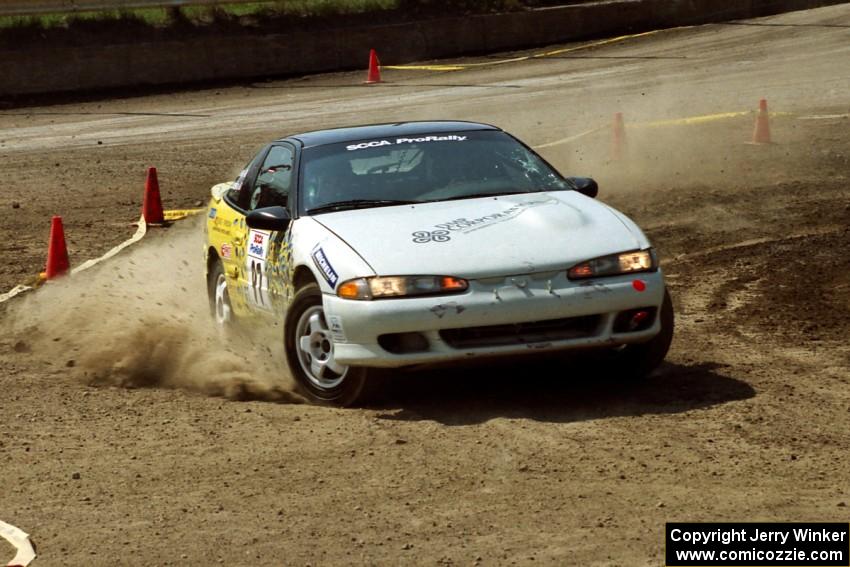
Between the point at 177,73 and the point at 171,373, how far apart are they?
714 inches

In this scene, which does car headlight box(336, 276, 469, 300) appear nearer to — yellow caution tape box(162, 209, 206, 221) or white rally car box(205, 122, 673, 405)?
white rally car box(205, 122, 673, 405)

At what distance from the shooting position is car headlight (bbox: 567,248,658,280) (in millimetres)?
7938

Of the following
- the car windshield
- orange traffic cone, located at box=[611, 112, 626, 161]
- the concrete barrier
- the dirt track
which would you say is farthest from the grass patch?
the car windshield

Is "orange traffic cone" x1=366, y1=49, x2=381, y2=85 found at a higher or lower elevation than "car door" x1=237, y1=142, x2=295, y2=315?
lower

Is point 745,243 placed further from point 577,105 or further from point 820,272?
point 577,105

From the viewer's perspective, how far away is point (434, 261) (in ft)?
25.9

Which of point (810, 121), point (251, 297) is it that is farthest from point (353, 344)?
point (810, 121)

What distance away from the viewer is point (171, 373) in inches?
375

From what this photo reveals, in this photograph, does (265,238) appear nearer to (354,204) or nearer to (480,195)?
(354,204)

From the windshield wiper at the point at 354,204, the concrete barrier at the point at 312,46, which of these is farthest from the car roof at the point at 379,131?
the concrete barrier at the point at 312,46

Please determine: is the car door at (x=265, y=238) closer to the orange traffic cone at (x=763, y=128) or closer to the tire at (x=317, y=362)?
the tire at (x=317, y=362)

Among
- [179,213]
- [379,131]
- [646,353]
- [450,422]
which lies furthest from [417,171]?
[179,213]

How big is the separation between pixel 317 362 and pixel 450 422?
3.19 feet

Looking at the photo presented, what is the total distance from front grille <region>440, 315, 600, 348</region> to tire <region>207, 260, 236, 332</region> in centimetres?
269
